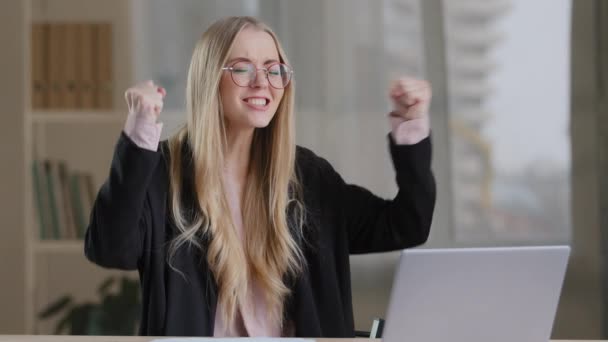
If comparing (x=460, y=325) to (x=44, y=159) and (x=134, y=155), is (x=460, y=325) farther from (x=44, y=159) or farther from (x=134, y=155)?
(x=44, y=159)

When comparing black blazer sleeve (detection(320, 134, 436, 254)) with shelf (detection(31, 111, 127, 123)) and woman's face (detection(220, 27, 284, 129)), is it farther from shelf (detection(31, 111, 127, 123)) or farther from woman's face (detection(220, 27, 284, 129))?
shelf (detection(31, 111, 127, 123))

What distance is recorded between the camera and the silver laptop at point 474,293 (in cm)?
145

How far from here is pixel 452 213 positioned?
143 inches

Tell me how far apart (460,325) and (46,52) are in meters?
2.44

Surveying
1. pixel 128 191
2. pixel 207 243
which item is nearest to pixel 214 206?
pixel 207 243

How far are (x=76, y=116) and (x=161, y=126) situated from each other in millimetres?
1800

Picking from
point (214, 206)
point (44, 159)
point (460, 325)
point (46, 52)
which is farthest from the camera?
point (44, 159)

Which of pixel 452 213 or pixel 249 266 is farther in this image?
pixel 452 213

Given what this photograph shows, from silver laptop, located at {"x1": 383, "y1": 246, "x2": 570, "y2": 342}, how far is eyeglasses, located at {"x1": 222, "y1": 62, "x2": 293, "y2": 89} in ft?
2.31

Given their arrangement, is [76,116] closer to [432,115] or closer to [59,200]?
[59,200]

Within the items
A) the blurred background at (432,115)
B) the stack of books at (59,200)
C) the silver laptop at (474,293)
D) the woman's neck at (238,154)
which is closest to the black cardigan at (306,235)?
the woman's neck at (238,154)

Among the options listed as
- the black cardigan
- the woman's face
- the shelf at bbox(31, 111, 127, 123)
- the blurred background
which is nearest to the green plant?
the blurred background

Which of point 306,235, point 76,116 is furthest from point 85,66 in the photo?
point 306,235

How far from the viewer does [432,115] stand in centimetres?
362
